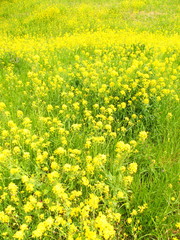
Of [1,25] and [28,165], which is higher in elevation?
[1,25]

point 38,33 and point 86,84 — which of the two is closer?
point 86,84

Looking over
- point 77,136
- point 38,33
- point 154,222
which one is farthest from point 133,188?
point 38,33

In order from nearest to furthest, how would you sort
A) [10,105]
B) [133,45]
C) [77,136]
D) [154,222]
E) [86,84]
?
[154,222]
[77,136]
[10,105]
[86,84]
[133,45]

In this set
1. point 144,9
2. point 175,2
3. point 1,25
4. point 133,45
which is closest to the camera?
point 133,45

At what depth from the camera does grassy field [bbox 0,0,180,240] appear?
6.26 ft

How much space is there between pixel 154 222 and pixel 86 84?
2603 mm

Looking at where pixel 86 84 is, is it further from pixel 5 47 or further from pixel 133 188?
pixel 5 47

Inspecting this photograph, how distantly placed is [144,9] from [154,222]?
13.4 meters

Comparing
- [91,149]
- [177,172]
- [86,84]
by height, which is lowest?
[177,172]

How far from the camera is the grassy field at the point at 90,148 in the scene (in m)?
1.91

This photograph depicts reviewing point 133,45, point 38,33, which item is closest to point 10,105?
point 133,45

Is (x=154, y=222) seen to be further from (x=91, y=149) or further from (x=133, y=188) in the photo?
(x=91, y=149)

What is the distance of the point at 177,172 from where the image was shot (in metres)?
2.53

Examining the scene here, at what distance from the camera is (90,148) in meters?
2.76
